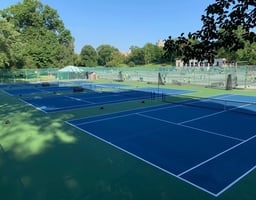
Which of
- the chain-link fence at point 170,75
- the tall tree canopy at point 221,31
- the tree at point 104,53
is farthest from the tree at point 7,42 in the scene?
the tree at point 104,53

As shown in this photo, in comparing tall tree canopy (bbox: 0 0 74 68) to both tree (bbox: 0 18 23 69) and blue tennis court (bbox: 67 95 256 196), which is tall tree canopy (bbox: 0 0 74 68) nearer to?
tree (bbox: 0 18 23 69)

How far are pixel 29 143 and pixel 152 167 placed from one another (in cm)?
439

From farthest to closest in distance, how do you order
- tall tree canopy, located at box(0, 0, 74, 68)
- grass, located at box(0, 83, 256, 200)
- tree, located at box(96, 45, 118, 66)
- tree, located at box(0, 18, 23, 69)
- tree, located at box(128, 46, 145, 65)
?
tree, located at box(96, 45, 118, 66)
tree, located at box(128, 46, 145, 65)
tall tree canopy, located at box(0, 0, 74, 68)
tree, located at box(0, 18, 23, 69)
grass, located at box(0, 83, 256, 200)

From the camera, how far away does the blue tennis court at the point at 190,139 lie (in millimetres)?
5551

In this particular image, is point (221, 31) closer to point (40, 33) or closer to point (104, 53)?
point (40, 33)

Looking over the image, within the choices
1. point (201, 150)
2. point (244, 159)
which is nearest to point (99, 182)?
point (201, 150)

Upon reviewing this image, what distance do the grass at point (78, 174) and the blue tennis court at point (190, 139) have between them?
353 millimetres

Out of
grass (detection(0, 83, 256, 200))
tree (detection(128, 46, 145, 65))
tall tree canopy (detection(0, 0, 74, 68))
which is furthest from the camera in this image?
tree (detection(128, 46, 145, 65))

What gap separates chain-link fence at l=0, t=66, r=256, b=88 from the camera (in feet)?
78.5

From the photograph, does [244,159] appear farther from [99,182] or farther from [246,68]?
[246,68]

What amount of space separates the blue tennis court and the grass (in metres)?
0.35

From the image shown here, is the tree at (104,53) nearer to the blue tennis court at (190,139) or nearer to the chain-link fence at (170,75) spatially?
the chain-link fence at (170,75)

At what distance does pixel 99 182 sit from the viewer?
5121mm

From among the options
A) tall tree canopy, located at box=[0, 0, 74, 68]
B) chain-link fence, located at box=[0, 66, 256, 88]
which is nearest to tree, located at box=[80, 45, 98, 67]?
tall tree canopy, located at box=[0, 0, 74, 68]
